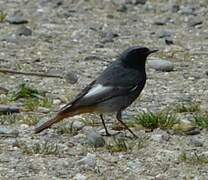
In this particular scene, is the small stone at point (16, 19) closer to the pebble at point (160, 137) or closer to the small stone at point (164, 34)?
the small stone at point (164, 34)

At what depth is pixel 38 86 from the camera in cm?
980

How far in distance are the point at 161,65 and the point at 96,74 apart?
798mm


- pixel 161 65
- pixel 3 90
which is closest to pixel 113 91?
pixel 3 90

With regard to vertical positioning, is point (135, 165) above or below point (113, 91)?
below

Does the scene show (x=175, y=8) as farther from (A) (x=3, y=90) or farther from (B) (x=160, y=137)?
(B) (x=160, y=137)

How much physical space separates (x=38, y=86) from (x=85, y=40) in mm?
2587

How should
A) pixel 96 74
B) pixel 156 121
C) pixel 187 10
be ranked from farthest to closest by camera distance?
1. pixel 187 10
2. pixel 96 74
3. pixel 156 121

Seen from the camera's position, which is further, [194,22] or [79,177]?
[194,22]

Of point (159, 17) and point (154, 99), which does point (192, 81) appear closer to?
point (154, 99)

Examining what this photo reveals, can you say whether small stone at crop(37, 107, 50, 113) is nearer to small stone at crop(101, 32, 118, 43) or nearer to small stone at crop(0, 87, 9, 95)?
small stone at crop(0, 87, 9, 95)

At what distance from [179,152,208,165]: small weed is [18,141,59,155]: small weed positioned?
986mm

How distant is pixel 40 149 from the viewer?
A: 7.41 m

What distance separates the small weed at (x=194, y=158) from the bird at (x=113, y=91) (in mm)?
748

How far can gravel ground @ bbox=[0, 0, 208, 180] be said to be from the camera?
7148 millimetres
